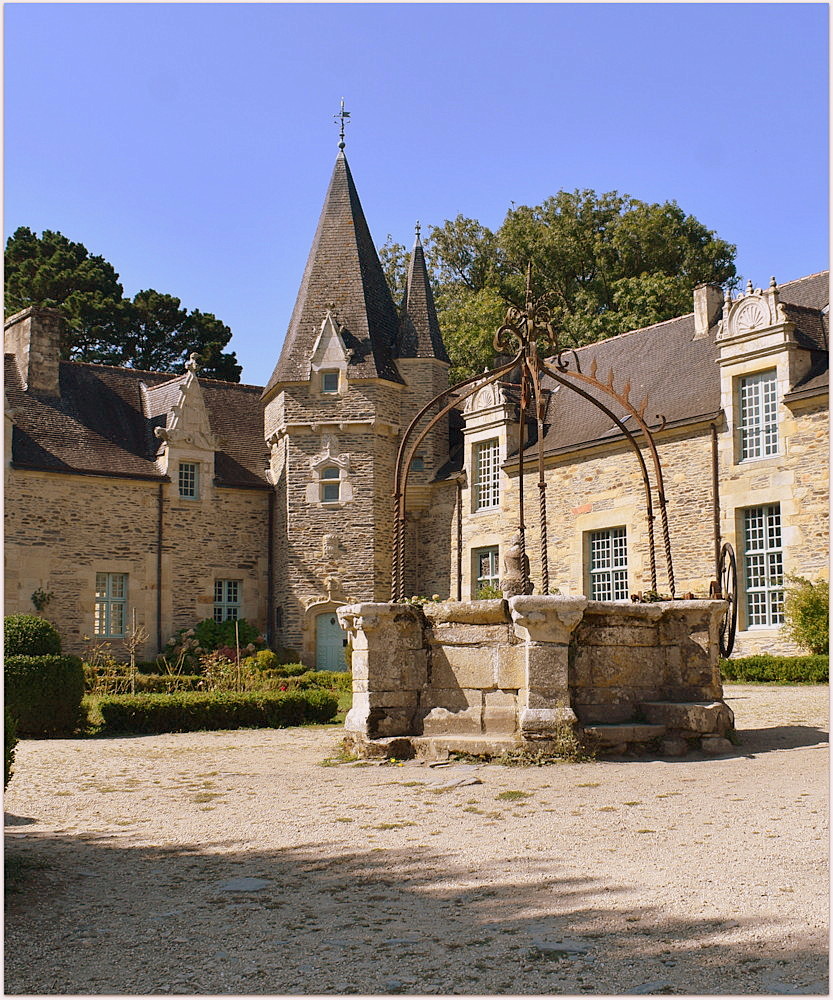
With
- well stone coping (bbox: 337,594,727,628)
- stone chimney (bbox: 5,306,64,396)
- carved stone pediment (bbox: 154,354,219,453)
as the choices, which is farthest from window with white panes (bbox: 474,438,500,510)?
well stone coping (bbox: 337,594,727,628)

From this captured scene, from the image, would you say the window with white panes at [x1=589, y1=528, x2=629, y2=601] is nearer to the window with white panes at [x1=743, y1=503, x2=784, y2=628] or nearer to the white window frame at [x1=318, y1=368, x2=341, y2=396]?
the window with white panes at [x1=743, y1=503, x2=784, y2=628]

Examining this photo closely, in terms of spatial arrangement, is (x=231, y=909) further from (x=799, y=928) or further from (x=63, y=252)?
(x=63, y=252)

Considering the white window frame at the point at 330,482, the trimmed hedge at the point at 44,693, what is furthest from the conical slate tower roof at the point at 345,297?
the trimmed hedge at the point at 44,693

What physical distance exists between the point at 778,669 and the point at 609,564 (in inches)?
195

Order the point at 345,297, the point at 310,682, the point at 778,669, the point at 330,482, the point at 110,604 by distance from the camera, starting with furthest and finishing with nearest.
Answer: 1. the point at 345,297
2. the point at 330,482
3. the point at 110,604
4. the point at 310,682
5. the point at 778,669

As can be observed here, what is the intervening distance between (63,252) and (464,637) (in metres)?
33.2

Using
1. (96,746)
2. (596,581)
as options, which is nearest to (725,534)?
(596,581)

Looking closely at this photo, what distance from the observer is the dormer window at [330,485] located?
2348cm

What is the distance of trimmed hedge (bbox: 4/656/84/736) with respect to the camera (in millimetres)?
12703

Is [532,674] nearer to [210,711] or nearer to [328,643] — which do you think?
[210,711]

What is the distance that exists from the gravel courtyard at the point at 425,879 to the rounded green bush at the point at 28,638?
410 centimetres

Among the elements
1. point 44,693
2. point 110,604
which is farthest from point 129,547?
point 44,693

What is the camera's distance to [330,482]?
23.5 metres

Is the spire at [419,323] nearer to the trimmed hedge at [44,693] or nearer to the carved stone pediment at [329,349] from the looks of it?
the carved stone pediment at [329,349]
